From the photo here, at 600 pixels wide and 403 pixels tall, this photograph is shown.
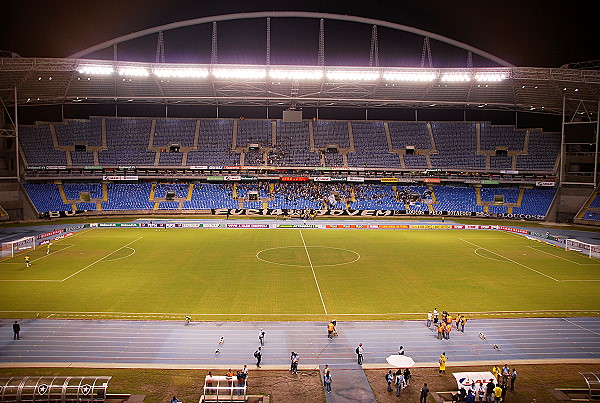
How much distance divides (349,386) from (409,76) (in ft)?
145

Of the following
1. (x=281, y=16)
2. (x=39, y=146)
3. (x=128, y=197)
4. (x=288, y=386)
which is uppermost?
(x=281, y=16)

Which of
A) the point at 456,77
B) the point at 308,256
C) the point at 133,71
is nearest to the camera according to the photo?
the point at 308,256

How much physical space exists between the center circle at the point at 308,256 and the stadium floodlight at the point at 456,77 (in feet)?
92.0

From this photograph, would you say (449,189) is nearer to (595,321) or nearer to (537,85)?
(537,85)

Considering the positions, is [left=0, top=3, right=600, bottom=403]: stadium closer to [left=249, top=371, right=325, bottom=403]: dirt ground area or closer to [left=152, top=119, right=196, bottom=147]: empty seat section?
[left=249, top=371, right=325, bottom=403]: dirt ground area

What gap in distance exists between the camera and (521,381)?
16.0 meters

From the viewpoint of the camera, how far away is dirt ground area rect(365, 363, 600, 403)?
49.2ft

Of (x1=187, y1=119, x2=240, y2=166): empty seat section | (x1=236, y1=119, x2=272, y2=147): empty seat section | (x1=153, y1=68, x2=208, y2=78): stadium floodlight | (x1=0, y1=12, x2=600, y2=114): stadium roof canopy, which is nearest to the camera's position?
(x1=0, y1=12, x2=600, y2=114): stadium roof canopy

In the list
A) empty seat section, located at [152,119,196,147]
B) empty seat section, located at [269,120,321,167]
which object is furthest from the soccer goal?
empty seat section, located at [152,119,196,147]

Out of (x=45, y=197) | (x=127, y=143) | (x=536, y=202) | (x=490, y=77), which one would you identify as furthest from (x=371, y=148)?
(x=45, y=197)

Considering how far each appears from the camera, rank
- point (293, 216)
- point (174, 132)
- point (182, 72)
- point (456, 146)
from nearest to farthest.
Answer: point (182, 72), point (293, 216), point (174, 132), point (456, 146)

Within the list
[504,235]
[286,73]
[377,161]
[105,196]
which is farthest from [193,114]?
[504,235]

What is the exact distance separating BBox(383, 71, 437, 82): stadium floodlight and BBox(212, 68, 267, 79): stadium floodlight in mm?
15079

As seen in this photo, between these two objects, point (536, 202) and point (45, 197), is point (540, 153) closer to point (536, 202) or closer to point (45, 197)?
point (536, 202)
